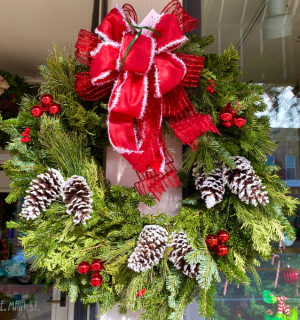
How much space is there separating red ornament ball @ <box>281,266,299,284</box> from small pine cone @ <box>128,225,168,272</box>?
1.99 feet

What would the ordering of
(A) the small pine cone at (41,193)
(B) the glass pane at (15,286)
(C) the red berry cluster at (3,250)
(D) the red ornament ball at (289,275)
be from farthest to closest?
(C) the red berry cluster at (3,250) < (B) the glass pane at (15,286) < (D) the red ornament ball at (289,275) < (A) the small pine cone at (41,193)

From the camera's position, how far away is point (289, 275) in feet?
2.93

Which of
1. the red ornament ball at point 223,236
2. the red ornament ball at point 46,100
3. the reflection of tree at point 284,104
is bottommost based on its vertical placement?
the red ornament ball at point 223,236

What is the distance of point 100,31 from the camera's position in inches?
21.7

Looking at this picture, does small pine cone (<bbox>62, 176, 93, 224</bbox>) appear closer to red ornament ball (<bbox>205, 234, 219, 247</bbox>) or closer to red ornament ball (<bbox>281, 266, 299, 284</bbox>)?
red ornament ball (<bbox>205, 234, 219, 247</bbox>)

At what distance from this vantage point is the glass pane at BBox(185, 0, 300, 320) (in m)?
0.89

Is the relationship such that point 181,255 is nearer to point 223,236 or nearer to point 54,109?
point 223,236

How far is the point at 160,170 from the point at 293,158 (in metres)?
0.65

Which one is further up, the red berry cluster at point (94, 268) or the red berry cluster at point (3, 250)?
the red berry cluster at point (94, 268)

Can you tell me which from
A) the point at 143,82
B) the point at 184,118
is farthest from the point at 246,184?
the point at 143,82

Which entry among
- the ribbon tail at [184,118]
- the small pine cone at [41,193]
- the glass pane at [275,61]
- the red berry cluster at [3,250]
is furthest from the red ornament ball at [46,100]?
the red berry cluster at [3,250]

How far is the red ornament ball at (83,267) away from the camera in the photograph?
530 millimetres

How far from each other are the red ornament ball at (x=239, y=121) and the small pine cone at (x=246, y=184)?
8cm

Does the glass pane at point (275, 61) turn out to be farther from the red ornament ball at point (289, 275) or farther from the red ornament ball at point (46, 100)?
the red ornament ball at point (46, 100)
